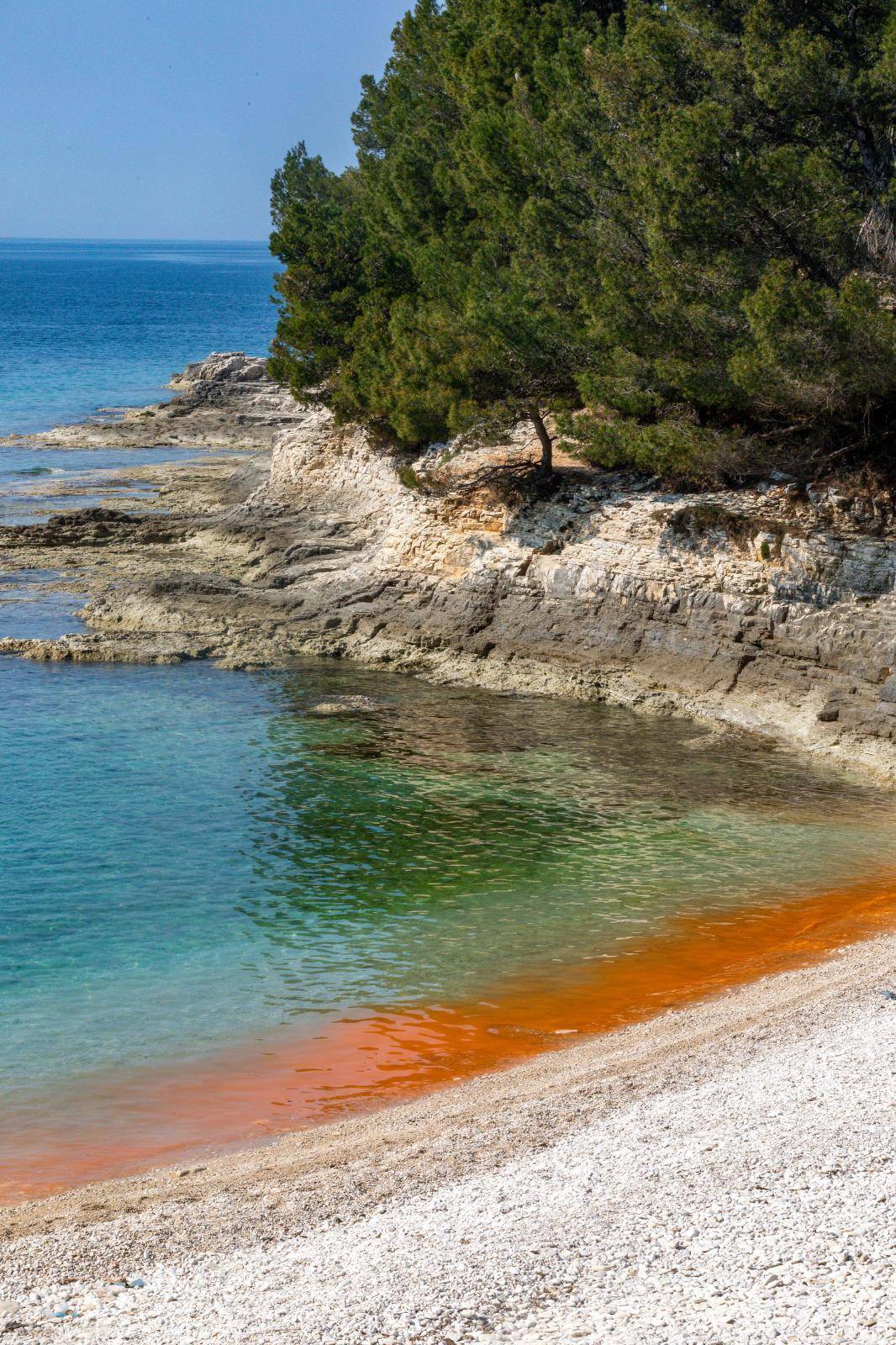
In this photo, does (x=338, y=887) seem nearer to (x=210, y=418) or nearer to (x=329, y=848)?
(x=329, y=848)

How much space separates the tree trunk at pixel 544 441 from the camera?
92.2ft

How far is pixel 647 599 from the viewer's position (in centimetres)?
2547

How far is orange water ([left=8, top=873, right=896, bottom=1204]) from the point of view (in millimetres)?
11781

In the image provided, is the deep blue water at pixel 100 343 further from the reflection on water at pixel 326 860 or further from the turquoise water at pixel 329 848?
the reflection on water at pixel 326 860

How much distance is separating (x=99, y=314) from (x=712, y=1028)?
14789cm

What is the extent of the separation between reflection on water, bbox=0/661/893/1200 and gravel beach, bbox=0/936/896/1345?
6.63 feet

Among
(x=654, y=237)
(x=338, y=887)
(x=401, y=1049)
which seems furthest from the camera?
(x=654, y=237)

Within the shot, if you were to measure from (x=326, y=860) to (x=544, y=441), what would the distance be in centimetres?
1313

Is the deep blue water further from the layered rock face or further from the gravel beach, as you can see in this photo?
the gravel beach

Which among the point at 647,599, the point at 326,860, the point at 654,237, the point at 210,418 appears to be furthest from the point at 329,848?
the point at 210,418

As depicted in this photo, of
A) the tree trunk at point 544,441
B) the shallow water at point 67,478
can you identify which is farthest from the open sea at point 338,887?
the shallow water at point 67,478

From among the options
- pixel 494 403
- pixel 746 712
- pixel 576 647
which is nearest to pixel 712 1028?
pixel 746 712

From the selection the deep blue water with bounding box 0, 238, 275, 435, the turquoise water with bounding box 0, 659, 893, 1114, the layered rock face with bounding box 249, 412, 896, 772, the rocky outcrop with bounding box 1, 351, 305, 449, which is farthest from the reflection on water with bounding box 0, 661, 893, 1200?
the deep blue water with bounding box 0, 238, 275, 435

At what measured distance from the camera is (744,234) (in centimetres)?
2198
